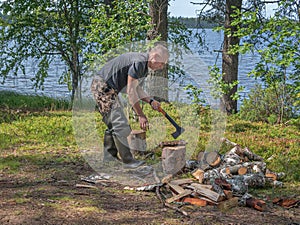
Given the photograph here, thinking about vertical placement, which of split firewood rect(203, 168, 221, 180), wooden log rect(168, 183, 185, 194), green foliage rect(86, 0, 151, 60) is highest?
green foliage rect(86, 0, 151, 60)

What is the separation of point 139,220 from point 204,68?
3.96 meters

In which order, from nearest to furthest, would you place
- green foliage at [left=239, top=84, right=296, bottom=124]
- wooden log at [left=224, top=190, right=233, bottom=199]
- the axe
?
wooden log at [left=224, top=190, right=233, bottom=199], the axe, green foliage at [left=239, top=84, right=296, bottom=124]

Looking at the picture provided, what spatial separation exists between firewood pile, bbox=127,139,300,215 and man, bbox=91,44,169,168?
2.22 ft

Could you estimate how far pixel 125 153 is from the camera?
599cm

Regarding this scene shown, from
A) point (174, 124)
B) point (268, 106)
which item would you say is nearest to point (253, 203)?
point (174, 124)

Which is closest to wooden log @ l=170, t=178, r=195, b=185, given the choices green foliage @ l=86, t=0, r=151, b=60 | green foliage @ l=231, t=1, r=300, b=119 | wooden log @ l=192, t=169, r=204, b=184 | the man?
wooden log @ l=192, t=169, r=204, b=184

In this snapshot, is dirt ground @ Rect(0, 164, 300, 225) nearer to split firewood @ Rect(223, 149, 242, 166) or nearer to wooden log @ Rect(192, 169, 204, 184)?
wooden log @ Rect(192, 169, 204, 184)

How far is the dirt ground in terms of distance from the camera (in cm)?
403

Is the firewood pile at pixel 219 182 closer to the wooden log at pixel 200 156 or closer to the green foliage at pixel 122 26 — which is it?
the wooden log at pixel 200 156

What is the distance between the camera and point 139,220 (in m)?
4.07

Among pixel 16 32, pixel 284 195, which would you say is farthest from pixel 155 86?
pixel 16 32

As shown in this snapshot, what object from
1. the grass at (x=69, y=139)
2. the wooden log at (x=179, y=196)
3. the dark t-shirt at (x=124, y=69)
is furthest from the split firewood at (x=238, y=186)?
the dark t-shirt at (x=124, y=69)

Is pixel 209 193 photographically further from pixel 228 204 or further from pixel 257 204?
pixel 257 204

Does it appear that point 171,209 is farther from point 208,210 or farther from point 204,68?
point 204,68
